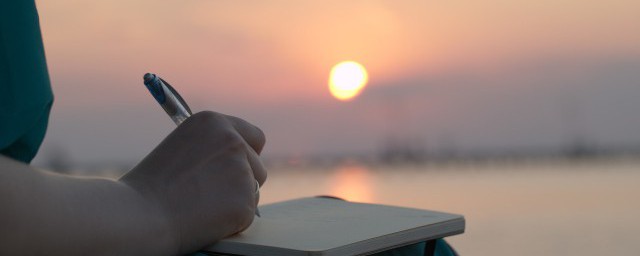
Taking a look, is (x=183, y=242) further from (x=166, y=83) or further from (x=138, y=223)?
(x=166, y=83)

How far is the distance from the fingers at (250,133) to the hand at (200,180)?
29 mm

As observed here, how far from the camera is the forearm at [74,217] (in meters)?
0.56

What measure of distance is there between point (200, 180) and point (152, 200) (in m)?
0.05

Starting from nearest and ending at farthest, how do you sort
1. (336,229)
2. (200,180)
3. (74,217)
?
(74,217)
(200,180)
(336,229)

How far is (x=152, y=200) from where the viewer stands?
689 millimetres

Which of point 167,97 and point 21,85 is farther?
point 167,97

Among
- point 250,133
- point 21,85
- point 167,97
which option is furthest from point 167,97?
point 21,85

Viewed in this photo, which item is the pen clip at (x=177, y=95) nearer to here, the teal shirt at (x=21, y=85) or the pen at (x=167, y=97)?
the pen at (x=167, y=97)

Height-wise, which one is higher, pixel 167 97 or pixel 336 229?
pixel 167 97

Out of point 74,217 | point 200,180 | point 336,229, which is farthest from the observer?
point 336,229

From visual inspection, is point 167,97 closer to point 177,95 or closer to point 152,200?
point 177,95

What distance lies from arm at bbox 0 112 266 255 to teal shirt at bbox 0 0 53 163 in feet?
0.10

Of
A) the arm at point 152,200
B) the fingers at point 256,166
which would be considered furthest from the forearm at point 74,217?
the fingers at point 256,166

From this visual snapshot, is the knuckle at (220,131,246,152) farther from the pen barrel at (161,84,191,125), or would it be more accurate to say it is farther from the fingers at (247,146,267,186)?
the pen barrel at (161,84,191,125)
